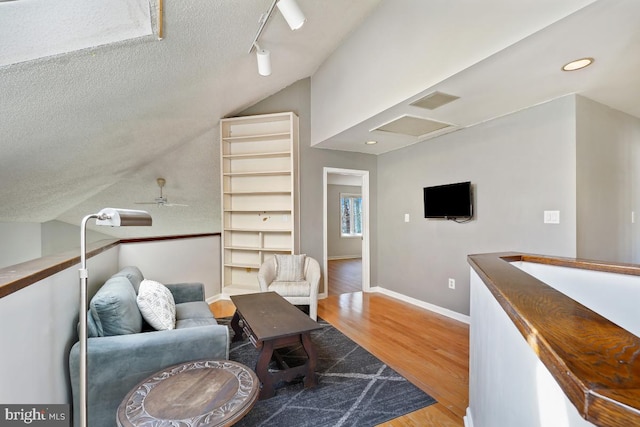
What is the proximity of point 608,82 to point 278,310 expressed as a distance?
3.15 metres

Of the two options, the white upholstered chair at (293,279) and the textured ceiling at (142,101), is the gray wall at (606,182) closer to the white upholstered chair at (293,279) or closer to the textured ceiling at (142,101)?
the textured ceiling at (142,101)

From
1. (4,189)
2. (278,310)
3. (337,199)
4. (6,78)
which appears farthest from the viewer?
(337,199)

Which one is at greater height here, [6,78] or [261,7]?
[261,7]

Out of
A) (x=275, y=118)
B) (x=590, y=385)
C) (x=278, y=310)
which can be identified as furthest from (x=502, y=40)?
(x=275, y=118)

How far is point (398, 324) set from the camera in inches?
130

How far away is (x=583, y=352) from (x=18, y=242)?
19.1ft

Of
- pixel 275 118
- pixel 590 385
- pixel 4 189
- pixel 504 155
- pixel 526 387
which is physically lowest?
pixel 526 387

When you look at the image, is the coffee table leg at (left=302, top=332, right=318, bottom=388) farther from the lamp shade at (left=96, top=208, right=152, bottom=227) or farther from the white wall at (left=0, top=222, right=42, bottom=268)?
the white wall at (left=0, top=222, right=42, bottom=268)

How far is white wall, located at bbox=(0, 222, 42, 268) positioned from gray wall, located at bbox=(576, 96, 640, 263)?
20.2 ft

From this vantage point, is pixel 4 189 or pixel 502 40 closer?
pixel 502 40

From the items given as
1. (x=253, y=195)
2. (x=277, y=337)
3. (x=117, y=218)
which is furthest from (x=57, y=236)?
(x=117, y=218)

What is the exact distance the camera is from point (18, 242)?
159 inches

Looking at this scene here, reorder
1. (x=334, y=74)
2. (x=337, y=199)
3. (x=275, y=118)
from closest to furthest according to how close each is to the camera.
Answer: (x=334, y=74) < (x=275, y=118) < (x=337, y=199)

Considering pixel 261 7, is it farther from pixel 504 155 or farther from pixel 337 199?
pixel 337 199
